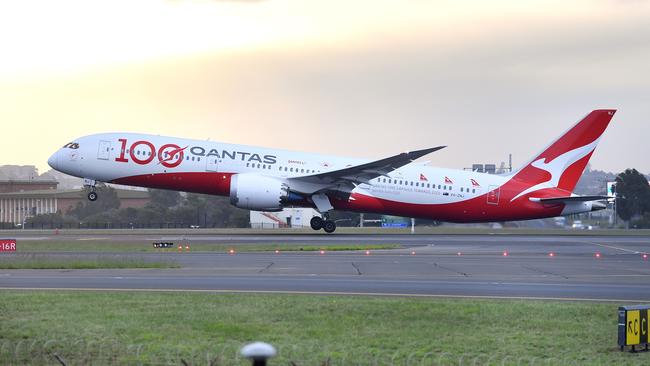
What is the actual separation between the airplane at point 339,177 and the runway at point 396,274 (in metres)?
11.5

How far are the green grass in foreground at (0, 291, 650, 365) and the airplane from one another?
27283mm

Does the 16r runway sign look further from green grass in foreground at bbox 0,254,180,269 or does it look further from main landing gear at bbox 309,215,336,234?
main landing gear at bbox 309,215,336,234

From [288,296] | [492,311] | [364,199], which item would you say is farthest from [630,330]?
[364,199]

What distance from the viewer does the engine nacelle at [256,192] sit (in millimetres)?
46875

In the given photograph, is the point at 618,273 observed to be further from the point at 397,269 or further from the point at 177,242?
the point at 177,242

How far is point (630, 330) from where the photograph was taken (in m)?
15.0

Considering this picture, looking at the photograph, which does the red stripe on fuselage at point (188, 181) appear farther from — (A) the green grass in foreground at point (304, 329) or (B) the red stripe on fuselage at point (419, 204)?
(A) the green grass in foreground at point (304, 329)

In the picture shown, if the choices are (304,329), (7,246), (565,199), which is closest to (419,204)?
(565,199)

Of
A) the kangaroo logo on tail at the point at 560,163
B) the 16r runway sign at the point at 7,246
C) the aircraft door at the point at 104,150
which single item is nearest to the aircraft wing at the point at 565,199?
the kangaroo logo on tail at the point at 560,163

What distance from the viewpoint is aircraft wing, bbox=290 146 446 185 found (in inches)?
1850

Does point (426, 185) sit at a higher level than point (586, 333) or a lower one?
higher

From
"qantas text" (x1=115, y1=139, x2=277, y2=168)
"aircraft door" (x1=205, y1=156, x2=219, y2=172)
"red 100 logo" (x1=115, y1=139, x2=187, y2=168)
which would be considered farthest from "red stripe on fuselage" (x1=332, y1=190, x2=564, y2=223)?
"red 100 logo" (x1=115, y1=139, x2=187, y2=168)

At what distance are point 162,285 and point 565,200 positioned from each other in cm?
3328

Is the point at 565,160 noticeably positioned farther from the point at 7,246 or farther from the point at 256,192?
the point at 7,246
